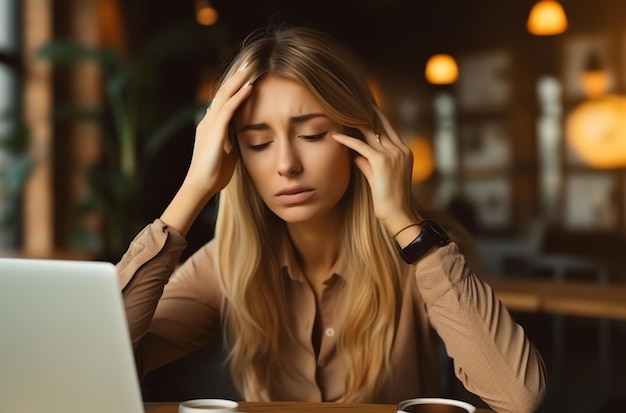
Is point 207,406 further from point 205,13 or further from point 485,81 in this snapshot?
point 205,13

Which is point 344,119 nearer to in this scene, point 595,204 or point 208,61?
point 595,204

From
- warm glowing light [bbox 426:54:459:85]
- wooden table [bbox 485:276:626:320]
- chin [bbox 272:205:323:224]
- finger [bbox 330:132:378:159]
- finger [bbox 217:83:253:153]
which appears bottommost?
wooden table [bbox 485:276:626:320]

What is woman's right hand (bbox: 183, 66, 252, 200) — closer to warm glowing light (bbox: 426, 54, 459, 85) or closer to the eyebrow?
the eyebrow

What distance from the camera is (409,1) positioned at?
6.05 meters

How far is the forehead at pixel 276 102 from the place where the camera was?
5.01 feet

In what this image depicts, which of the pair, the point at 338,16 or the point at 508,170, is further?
the point at 338,16

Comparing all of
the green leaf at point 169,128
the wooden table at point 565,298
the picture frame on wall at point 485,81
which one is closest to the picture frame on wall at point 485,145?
the picture frame on wall at point 485,81

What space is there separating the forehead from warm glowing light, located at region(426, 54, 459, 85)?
4.61m

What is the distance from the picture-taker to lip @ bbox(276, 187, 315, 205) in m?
1.51

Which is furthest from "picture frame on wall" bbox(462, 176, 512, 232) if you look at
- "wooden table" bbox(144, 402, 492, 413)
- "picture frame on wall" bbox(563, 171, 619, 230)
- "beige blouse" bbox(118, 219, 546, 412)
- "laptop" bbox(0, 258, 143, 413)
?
"laptop" bbox(0, 258, 143, 413)

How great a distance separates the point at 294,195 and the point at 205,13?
15.7 feet

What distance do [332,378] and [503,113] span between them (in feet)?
14.9

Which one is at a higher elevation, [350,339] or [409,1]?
[409,1]

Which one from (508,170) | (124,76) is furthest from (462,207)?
(124,76)
